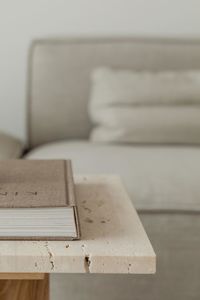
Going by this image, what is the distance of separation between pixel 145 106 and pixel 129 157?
0.32 metres

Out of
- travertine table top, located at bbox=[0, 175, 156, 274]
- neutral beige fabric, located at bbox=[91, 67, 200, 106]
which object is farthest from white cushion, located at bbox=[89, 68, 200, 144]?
travertine table top, located at bbox=[0, 175, 156, 274]

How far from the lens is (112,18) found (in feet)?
6.66

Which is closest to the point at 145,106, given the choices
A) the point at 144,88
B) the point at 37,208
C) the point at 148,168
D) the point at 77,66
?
the point at 144,88

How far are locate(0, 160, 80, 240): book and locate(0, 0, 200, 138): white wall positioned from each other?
3.90 ft

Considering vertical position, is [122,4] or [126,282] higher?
[122,4]

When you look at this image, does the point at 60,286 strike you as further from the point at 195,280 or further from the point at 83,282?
the point at 195,280

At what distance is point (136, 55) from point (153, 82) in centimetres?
16

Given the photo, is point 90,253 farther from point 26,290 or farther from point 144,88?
point 144,88

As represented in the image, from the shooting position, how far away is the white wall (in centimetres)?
201

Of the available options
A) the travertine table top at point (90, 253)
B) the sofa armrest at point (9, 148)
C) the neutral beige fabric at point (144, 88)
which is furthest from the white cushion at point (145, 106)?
the travertine table top at point (90, 253)

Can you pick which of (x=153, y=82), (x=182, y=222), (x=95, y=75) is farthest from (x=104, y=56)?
Answer: (x=182, y=222)

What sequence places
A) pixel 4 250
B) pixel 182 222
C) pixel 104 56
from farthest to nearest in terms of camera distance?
1. pixel 104 56
2. pixel 182 222
3. pixel 4 250

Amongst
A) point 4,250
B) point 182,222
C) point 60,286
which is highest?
point 4,250

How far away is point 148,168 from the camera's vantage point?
1.37m
